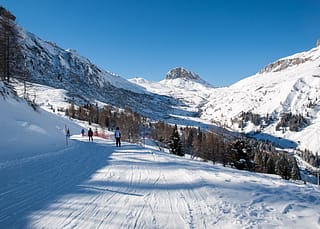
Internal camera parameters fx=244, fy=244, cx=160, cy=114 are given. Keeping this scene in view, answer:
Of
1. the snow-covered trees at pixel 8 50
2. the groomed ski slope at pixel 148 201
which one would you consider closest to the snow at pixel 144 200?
the groomed ski slope at pixel 148 201

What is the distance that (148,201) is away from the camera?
810 centimetres

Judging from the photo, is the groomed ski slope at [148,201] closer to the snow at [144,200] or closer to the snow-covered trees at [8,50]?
the snow at [144,200]

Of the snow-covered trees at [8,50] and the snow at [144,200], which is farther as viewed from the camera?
the snow-covered trees at [8,50]

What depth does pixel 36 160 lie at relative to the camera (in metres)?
15.9

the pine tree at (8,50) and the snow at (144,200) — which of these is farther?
the pine tree at (8,50)

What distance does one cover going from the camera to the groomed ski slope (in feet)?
21.5

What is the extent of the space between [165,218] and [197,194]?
2.45 meters

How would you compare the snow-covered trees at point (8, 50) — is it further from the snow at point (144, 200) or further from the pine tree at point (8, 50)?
the snow at point (144, 200)

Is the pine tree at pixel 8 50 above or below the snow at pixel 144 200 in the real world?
above

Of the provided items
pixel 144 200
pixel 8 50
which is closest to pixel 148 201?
pixel 144 200

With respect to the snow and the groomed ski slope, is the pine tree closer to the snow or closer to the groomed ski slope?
the snow

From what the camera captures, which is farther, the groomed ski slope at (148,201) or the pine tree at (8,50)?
the pine tree at (8,50)

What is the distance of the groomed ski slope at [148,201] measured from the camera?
258 inches

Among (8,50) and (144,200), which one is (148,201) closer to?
(144,200)
